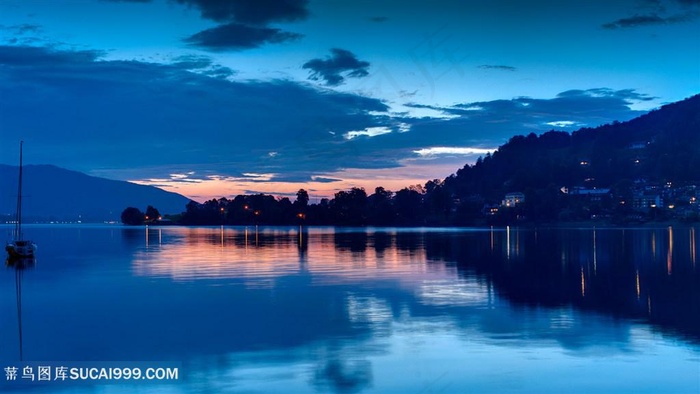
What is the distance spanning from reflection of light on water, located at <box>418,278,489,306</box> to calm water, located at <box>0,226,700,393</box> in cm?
8

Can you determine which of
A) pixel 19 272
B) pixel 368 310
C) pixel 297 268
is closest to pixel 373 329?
pixel 368 310

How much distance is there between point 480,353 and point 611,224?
167410mm

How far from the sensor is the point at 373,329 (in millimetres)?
19391

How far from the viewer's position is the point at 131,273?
38.0 m

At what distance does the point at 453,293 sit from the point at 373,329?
8.25 m

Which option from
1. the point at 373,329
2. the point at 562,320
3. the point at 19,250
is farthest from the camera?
the point at 19,250

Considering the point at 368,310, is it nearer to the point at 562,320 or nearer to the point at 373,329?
the point at 373,329

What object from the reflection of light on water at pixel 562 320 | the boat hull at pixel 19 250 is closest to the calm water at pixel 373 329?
the reflection of light on water at pixel 562 320

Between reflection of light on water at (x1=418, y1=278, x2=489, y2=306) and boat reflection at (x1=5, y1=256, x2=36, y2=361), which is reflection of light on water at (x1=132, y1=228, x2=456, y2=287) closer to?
reflection of light on water at (x1=418, y1=278, x2=489, y2=306)

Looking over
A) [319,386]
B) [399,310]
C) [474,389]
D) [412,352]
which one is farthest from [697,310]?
[319,386]

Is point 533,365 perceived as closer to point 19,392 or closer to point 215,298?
point 19,392

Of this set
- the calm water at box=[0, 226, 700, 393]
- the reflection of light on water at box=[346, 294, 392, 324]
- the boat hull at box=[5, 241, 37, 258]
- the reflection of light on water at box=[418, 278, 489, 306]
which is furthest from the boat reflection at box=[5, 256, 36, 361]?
the reflection of light on water at box=[418, 278, 489, 306]

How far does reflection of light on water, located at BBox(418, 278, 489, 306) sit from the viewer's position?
2433 centimetres

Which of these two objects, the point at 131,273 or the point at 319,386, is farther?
the point at 131,273
